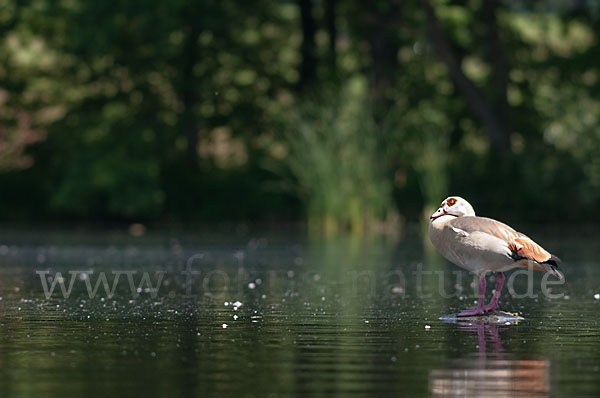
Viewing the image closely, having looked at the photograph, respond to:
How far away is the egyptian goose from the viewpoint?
12.2 meters

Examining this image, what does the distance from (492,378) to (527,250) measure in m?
3.76

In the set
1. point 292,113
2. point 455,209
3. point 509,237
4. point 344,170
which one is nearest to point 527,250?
point 509,237

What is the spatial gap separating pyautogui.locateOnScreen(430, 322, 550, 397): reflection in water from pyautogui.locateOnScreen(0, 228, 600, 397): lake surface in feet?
0.04

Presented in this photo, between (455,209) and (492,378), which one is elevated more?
(455,209)

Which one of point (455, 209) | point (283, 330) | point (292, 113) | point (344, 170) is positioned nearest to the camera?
point (283, 330)

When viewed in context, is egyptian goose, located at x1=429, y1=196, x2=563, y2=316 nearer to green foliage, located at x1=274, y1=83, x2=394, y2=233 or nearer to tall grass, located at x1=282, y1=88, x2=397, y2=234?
tall grass, located at x1=282, y1=88, x2=397, y2=234

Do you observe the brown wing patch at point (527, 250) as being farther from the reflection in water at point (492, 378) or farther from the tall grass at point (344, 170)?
the tall grass at point (344, 170)

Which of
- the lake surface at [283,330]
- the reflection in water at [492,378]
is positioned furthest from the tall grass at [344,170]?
the reflection in water at [492,378]

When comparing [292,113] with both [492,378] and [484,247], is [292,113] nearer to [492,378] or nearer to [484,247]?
[484,247]

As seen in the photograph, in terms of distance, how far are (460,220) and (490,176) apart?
2580 centimetres

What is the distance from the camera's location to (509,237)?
12250 millimetres

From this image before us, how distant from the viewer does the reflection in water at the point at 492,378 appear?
797cm

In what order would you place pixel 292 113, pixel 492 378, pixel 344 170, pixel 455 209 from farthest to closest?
pixel 292 113
pixel 344 170
pixel 455 209
pixel 492 378

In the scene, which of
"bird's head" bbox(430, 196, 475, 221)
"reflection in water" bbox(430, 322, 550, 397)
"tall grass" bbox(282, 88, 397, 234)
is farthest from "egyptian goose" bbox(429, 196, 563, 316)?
"tall grass" bbox(282, 88, 397, 234)
